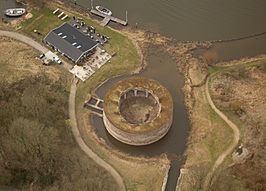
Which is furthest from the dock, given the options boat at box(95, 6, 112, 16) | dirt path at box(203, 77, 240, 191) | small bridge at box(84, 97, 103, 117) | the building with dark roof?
dirt path at box(203, 77, 240, 191)

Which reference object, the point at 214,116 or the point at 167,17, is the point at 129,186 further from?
the point at 167,17

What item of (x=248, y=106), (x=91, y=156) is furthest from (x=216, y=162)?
(x=91, y=156)

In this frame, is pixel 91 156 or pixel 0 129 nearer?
pixel 0 129

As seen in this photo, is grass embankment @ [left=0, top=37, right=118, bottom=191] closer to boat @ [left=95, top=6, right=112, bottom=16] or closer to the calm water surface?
boat @ [left=95, top=6, right=112, bottom=16]

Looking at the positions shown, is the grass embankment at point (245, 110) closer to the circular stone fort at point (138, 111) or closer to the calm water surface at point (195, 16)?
the calm water surface at point (195, 16)

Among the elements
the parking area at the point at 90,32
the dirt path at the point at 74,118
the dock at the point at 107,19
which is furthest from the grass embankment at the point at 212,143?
the dock at the point at 107,19
